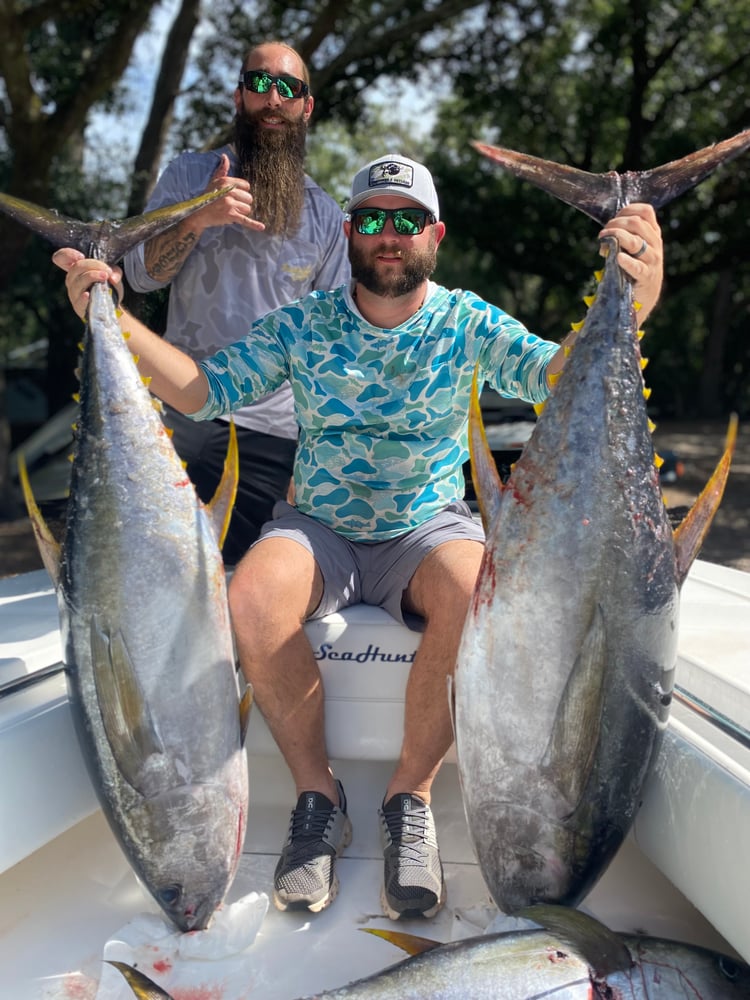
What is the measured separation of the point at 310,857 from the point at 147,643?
672mm

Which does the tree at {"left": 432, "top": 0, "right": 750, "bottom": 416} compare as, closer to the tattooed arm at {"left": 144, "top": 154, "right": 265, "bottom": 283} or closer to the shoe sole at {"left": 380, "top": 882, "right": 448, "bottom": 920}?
the tattooed arm at {"left": 144, "top": 154, "right": 265, "bottom": 283}

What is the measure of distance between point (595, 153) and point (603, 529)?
1368 cm

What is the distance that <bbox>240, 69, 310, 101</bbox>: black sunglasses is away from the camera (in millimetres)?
2842

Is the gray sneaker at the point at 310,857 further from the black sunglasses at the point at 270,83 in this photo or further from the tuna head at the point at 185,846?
the black sunglasses at the point at 270,83

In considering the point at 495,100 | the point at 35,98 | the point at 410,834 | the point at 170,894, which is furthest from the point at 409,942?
the point at 495,100

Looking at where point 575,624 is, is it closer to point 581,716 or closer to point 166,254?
point 581,716

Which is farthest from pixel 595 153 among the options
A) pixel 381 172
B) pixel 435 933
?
pixel 435 933

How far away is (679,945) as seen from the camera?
1.74m

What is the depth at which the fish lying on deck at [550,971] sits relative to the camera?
156cm

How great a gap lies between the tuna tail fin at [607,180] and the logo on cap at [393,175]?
410 millimetres

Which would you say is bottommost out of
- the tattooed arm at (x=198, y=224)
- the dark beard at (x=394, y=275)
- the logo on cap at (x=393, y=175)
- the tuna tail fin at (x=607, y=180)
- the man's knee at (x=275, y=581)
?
the man's knee at (x=275, y=581)

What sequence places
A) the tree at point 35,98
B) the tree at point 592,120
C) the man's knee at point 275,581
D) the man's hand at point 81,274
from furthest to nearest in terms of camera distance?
the tree at point 592,120
the tree at point 35,98
the man's knee at point 275,581
the man's hand at point 81,274

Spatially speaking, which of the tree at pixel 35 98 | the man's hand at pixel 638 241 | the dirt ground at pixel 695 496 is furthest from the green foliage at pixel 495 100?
the man's hand at pixel 638 241

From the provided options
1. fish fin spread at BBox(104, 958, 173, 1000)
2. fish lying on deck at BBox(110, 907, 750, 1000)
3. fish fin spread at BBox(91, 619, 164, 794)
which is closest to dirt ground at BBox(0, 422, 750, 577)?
fish lying on deck at BBox(110, 907, 750, 1000)
